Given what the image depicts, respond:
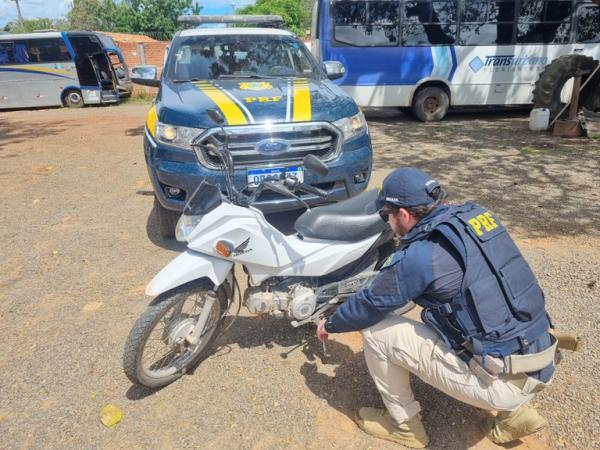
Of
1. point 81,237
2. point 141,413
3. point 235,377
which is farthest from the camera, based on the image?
point 81,237

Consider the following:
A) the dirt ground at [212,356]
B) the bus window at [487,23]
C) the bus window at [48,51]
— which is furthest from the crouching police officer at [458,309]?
the bus window at [48,51]

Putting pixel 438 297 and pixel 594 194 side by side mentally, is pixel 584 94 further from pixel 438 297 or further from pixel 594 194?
pixel 438 297

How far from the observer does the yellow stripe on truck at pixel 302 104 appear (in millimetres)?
3754

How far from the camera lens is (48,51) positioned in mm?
13898

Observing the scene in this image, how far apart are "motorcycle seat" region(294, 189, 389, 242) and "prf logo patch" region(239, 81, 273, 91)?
193cm

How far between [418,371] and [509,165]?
520cm

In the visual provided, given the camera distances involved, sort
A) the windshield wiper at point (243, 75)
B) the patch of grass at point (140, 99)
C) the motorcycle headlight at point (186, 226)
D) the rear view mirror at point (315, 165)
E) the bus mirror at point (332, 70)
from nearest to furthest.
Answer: the rear view mirror at point (315, 165) → the motorcycle headlight at point (186, 226) → the windshield wiper at point (243, 75) → the bus mirror at point (332, 70) → the patch of grass at point (140, 99)

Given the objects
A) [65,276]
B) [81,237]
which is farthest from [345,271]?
[81,237]

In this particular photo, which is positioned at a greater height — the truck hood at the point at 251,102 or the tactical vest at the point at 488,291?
the truck hood at the point at 251,102

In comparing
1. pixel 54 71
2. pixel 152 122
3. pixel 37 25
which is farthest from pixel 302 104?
pixel 37 25

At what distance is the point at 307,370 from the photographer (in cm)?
277

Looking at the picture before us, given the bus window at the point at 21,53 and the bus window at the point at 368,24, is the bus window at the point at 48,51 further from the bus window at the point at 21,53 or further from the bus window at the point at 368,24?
the bus window at the point at 368,24

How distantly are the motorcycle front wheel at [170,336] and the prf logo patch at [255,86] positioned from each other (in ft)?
7.38

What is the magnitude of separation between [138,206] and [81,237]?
0.91m
